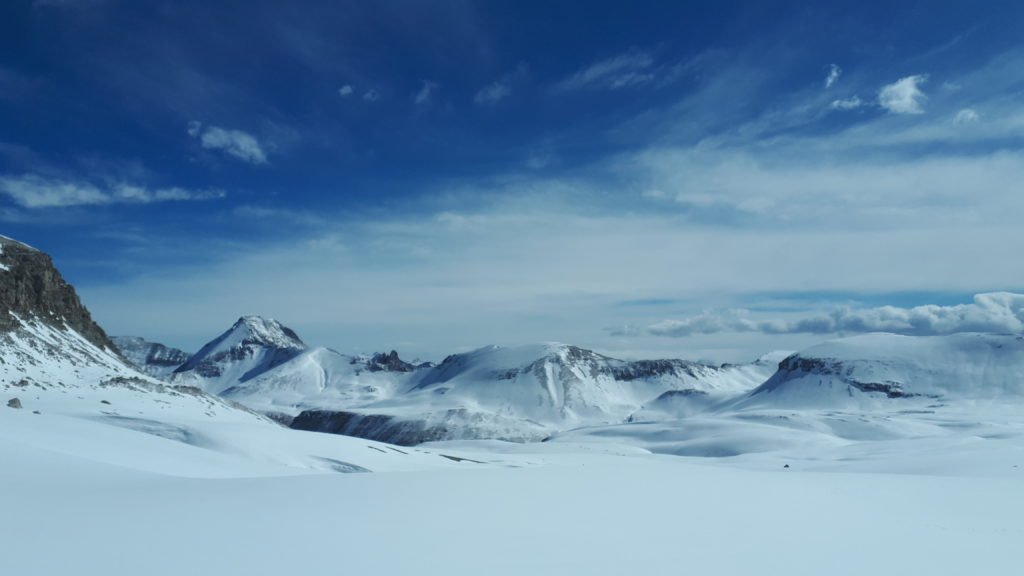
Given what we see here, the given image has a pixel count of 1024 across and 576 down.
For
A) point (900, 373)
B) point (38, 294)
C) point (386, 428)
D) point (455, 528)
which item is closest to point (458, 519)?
point (455, 528)

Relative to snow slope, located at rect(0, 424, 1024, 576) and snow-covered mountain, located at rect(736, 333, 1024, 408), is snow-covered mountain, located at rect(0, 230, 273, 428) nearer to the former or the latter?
snow slope, located at rect(0, 424, 1024, 576)

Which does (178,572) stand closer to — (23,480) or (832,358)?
(23,480)

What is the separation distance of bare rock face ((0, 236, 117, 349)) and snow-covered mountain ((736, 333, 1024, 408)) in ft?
509

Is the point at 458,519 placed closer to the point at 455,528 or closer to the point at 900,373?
the point at 455,528

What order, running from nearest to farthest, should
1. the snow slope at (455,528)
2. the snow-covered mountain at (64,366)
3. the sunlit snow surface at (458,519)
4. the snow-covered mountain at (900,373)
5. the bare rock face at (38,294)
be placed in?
the snow slope at (455,528)
the sunlit snow surface at (458,519)
the snow-covered mountain at (64,366)
the bare rock face at (38,294)
the snow-covered mountain at (900,373)

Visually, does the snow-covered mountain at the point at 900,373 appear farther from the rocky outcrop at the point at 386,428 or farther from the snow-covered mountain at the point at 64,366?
the snow-covered mountain at the point at 64,366

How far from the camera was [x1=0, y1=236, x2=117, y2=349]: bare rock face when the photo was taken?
7300cm

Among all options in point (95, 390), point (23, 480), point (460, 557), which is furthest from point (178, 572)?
point (95, 390)

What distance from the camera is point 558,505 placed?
1394cm

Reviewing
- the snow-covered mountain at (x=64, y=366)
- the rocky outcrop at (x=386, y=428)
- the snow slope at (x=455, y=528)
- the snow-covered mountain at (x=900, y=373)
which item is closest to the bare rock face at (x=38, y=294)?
the snow-covered mountain at (x=64, y=366)

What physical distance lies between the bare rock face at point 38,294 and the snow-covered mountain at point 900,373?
6103 inches

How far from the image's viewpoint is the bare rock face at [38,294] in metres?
73.0

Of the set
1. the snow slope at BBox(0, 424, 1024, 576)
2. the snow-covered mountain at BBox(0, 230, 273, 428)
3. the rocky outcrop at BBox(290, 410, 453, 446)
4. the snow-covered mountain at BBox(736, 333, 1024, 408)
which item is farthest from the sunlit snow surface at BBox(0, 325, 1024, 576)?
the snow-covered mountain at BBox(736, 333, 1024, 408)

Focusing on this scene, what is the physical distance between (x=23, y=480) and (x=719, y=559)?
1285 cm
